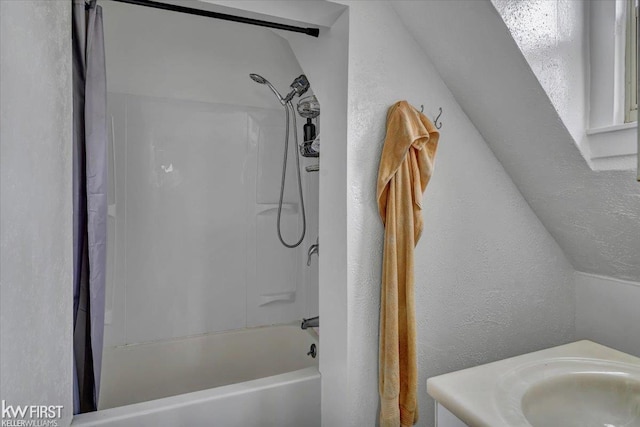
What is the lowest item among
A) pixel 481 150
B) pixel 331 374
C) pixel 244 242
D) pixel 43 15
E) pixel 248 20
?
pixel 331 374

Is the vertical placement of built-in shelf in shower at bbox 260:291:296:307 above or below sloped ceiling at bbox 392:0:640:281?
below

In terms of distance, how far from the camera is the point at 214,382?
2.20 meters

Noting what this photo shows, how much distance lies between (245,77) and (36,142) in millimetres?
1662

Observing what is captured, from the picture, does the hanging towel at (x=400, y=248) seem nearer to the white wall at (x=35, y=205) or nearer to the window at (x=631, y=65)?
the window at (x=631, y=65)

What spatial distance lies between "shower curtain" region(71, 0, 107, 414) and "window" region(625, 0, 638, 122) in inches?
70.5

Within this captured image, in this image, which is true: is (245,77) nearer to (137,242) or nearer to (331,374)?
(137,242)

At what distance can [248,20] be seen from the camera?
1.28 metres

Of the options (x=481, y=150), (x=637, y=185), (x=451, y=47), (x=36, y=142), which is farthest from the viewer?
(x=481, y=150)

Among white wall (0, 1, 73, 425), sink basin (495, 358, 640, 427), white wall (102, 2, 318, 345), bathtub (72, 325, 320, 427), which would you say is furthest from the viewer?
white wall (102, 2, 318, 345)

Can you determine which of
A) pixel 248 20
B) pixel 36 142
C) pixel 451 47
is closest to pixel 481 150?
pixel 451 47

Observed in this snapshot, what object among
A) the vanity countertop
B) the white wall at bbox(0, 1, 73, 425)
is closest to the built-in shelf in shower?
the white wall at bbox(0, 1, 73, 425)

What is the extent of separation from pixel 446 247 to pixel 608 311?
0.79m

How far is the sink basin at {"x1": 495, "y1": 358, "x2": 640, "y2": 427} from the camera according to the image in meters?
0.88

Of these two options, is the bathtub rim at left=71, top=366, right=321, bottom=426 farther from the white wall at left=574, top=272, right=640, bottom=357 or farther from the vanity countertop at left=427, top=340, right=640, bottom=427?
the white wall at left=574, top=272, right=640, bottom=357
